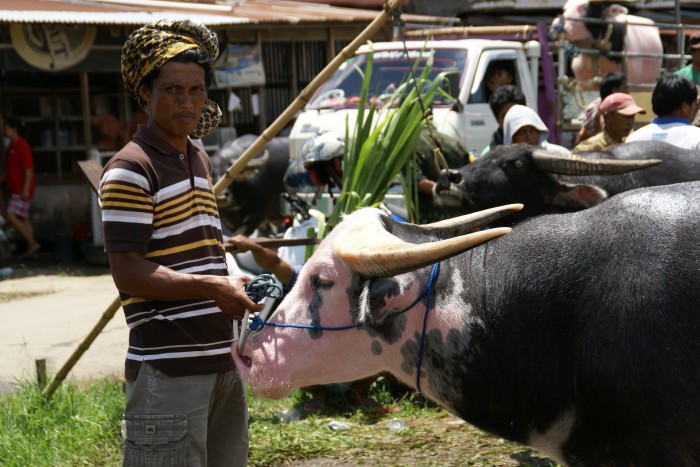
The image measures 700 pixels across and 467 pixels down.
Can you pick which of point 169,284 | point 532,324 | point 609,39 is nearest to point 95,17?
point 609,39

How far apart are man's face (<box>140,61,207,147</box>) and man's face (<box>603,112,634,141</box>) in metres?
4.31

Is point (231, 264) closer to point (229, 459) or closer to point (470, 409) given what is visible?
point (229, 459)

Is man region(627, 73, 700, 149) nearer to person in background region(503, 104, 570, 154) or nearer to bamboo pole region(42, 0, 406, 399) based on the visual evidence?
person in background region(503, 104, 570, 154)

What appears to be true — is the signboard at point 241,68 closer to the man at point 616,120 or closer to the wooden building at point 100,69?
the wooden building at point 100,69

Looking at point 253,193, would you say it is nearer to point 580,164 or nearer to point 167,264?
point 580,164

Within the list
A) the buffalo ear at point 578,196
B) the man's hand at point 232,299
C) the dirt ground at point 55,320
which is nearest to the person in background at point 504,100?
the buffalo ear at point 578,196

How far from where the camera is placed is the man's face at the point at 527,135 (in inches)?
243

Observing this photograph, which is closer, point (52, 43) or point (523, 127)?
point (523, 127)

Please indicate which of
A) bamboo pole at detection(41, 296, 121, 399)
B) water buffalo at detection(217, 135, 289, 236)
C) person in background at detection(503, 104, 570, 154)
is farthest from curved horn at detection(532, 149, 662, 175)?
water buffalo at detection(217, 135, 289, 236)

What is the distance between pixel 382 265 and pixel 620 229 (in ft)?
2.08

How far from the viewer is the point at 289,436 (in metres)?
5.12

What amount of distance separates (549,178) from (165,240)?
2.63 m

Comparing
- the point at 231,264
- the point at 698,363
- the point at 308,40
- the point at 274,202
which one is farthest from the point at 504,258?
the point at 308,40

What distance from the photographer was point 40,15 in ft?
33.9
